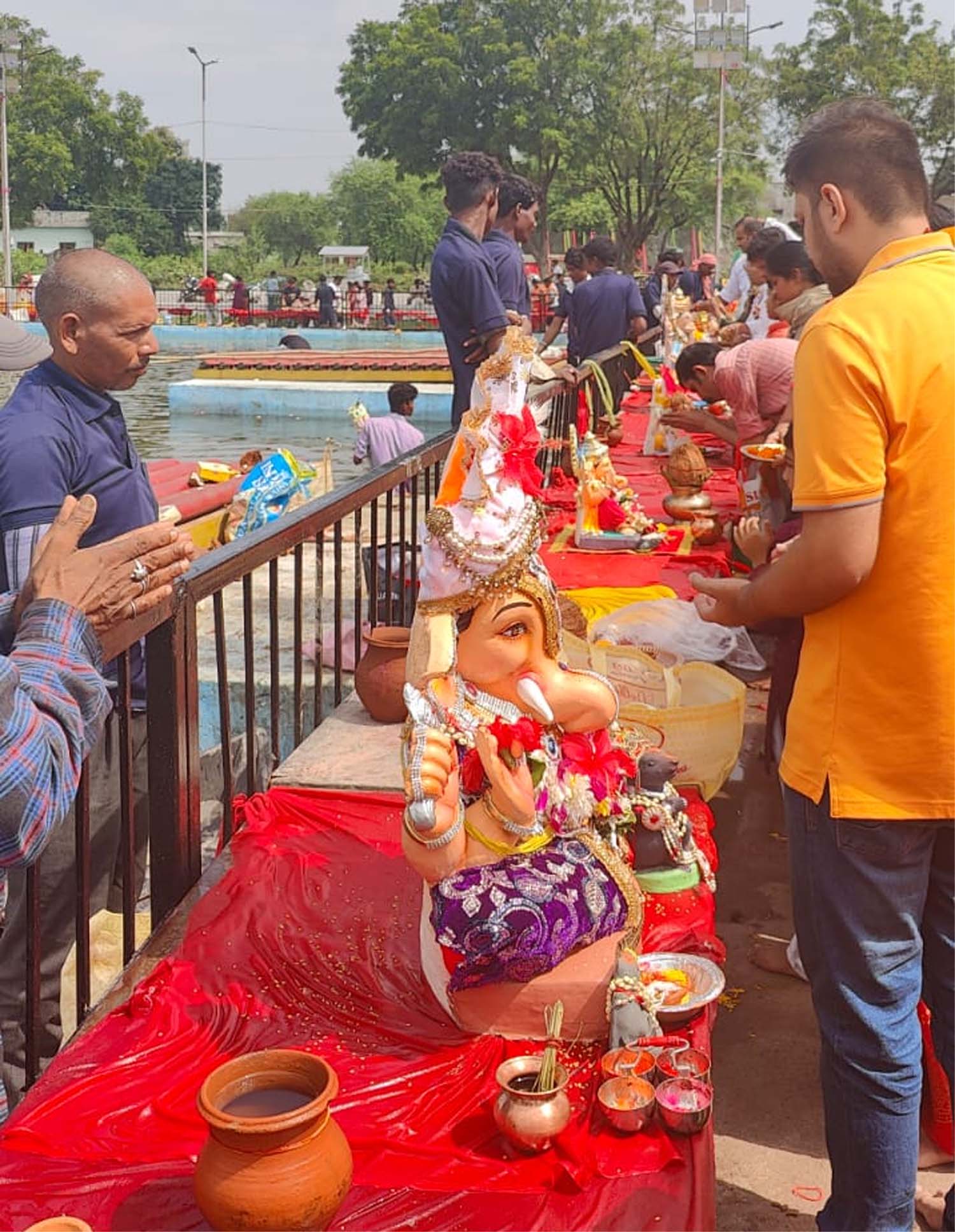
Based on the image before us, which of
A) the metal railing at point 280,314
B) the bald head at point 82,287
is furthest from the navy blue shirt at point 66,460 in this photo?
the metal railing at point 280,314

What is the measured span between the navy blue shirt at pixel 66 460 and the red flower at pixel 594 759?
144 cm

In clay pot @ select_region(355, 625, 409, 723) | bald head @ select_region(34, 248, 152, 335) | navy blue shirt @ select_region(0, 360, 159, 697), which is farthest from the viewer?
clay pot @ select_region(355, 625, 409, 723)

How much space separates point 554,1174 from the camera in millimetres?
2344

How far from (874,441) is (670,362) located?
8827mm

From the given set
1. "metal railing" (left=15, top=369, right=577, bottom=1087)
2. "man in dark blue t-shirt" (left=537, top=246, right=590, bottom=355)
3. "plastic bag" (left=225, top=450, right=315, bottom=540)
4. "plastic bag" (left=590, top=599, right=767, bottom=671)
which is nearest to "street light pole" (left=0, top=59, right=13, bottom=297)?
"man in dark blue t-shirt" (left=537, top=246, right=590, bottom=355)

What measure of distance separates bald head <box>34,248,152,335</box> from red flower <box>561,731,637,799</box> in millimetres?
1830

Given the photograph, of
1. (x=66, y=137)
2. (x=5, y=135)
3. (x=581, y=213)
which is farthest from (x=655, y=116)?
(x=66, y=137)

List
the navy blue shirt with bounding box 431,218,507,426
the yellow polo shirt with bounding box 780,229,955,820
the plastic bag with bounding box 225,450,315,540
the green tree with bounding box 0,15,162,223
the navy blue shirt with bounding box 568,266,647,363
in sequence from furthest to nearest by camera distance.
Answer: the green tree with bounding box 0,15,162,223 < the navy blue shirt with bounding box 568,266,647,363 < the plastic bag with bounding box 225,450,315,540 < the navy blue shirt with bounding box 431,218,507,426 < the yellow polo shirt with bounding box 780,229,955,820

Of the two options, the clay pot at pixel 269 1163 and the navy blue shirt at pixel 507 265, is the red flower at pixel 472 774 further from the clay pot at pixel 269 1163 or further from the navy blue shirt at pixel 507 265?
the navy blue shirt at pixel 507 265

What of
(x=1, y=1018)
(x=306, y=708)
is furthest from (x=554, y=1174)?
(x=306, y=708)

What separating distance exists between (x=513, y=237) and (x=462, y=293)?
1473 mm

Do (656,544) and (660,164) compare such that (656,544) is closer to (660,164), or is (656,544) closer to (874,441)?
(874,441)

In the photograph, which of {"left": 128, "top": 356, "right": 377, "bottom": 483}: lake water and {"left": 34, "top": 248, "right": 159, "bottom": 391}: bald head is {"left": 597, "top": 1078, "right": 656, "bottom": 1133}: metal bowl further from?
{"left": 128, "top": 356, "right": 377, "bottom": 483}: lake water

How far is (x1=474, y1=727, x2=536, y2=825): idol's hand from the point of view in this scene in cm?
270
